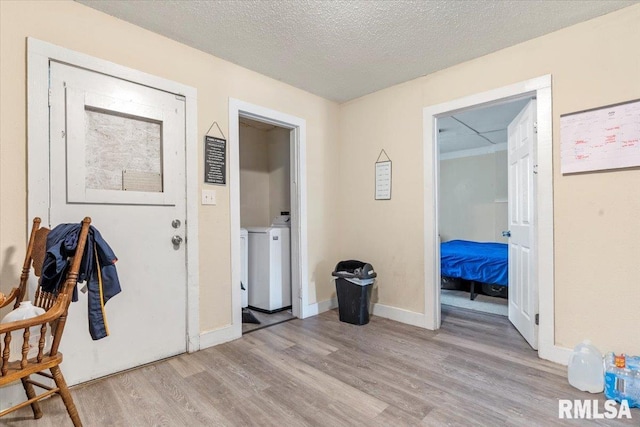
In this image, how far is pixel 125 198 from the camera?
2109mm

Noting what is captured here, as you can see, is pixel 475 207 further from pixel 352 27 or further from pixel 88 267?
pixel 88 267

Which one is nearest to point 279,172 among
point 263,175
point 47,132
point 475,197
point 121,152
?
point 263,175

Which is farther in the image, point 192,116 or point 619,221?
point 192,116

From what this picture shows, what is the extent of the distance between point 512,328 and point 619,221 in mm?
1381

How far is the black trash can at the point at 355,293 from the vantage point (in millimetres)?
3020

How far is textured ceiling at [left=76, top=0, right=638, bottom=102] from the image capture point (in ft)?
6.43

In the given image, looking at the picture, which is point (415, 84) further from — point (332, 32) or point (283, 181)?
point (283, 181)

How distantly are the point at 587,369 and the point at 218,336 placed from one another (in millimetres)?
2549

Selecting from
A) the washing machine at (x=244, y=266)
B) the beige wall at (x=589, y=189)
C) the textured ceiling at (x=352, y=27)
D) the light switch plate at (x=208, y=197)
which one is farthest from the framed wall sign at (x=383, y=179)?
the light switch plate at (x=208, y=197)

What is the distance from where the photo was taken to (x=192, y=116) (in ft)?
7.98

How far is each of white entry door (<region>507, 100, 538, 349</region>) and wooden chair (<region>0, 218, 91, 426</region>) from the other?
2.95 m

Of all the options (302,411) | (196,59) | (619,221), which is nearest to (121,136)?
(196,59)

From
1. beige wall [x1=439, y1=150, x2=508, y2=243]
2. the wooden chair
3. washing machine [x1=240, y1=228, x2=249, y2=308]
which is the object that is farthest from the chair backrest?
beige wall [x1=439, y1=150, x2=508, y2=243]

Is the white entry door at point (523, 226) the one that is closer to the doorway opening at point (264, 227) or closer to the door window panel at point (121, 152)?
the doorway opening at point (264, 227)
